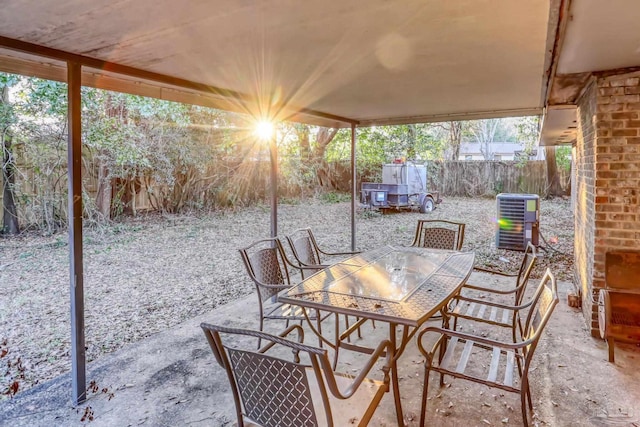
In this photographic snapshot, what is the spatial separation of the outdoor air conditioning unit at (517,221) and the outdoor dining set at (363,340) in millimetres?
2819

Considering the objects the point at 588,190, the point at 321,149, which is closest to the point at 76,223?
the point at 588,190

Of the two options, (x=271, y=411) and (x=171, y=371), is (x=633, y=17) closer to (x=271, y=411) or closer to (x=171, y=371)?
(x=271, y=411)

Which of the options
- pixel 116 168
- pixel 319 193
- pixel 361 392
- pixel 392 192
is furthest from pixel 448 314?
pixel 319 193

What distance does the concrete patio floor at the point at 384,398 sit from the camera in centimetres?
222

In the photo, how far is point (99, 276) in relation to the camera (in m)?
5.30

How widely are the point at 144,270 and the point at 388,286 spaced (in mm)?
4474

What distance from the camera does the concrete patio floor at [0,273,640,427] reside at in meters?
2.22

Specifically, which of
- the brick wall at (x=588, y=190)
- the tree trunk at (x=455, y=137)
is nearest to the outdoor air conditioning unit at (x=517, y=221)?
the brick wall at (x=588, y=190)

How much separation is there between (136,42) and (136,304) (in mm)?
3175

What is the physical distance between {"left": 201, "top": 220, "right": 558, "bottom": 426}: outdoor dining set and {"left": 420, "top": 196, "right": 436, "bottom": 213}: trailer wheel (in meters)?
7.48

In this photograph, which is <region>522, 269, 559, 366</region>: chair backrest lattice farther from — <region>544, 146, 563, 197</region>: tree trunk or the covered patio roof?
<region>544, 146, 563, 197</region>: tree trunk

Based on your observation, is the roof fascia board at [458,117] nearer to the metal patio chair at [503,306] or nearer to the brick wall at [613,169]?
the brick wall at [613,169]

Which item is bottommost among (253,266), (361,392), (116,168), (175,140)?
(361,392)

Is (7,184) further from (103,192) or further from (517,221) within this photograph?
(517,221)
